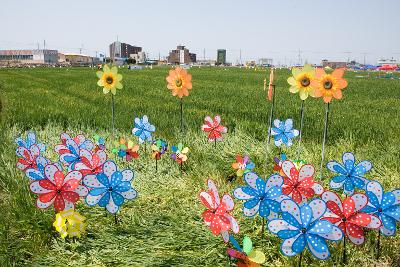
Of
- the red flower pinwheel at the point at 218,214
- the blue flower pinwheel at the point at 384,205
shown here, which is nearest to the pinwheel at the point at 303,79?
the blue flower pinwheel at the point at 384,205

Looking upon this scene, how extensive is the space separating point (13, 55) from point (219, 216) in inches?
6037

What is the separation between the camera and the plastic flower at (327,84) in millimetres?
3010

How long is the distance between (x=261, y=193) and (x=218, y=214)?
317 millimetres

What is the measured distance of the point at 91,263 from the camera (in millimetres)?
2281

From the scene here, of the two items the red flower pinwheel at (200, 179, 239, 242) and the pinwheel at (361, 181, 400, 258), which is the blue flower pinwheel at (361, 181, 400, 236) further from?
the red flower pinwheel at (200, 179, 239, 242)

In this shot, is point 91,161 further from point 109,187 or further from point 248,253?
point 248,253

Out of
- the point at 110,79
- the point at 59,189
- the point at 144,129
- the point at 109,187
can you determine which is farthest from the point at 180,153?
the point at 59,189

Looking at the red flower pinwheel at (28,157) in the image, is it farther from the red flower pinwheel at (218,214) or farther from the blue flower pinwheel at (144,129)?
the red flower pinwheel at (218,214)

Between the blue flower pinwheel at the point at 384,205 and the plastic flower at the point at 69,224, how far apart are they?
183 centimetres

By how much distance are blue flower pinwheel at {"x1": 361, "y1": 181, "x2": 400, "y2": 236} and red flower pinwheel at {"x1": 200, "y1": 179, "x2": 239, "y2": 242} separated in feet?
2.60

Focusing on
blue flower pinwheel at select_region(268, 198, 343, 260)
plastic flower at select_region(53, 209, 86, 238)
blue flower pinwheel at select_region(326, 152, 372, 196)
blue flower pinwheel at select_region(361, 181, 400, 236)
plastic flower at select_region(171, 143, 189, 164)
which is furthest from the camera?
plastic flower at select_region(171, 143, 189, 164)

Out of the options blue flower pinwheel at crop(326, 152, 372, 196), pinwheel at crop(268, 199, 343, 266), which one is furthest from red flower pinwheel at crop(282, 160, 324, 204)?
pinwheel at crop(268, 199, 343, 266)

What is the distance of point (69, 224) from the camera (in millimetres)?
2457

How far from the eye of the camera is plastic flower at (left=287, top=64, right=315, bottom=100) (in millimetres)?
3166
